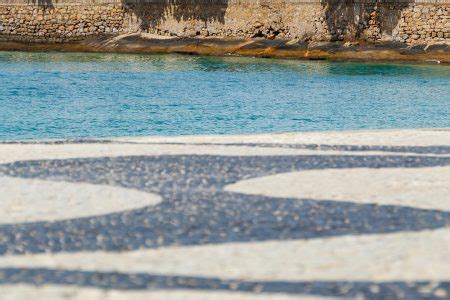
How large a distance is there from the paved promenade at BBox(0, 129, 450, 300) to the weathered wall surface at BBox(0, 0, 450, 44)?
32066mm

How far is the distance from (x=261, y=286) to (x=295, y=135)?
643 centimetres

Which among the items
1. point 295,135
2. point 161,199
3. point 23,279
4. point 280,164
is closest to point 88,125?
point 295,135

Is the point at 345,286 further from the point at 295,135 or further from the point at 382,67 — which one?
the point at 382,67

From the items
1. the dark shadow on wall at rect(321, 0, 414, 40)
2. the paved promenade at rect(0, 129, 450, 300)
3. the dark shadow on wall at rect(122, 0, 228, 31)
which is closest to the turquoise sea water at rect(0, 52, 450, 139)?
the dark shadow on wall at rect(321, 0, 414, 40)

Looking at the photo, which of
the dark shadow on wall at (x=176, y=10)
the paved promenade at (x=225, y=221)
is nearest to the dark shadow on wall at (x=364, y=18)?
the dark shadow on wall at (x=176, y=10)

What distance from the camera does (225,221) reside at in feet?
24.7

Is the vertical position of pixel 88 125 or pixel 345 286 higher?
pixel 345 286

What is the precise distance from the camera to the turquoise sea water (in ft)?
75.6

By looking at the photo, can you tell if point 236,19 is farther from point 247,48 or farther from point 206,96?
point 206,96

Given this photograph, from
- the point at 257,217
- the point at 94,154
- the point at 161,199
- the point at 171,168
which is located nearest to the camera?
the point at 257,217

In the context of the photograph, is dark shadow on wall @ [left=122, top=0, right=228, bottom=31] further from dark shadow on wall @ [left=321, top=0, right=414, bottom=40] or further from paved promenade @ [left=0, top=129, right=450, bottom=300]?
paved promenade @ [left=0, top=129, right=450, bottom=300]

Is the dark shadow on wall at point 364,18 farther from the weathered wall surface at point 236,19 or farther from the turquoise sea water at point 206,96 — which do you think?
the turquoise sea water at point 206,96

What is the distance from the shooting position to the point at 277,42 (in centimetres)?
4438

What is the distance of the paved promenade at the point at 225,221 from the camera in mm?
6113
